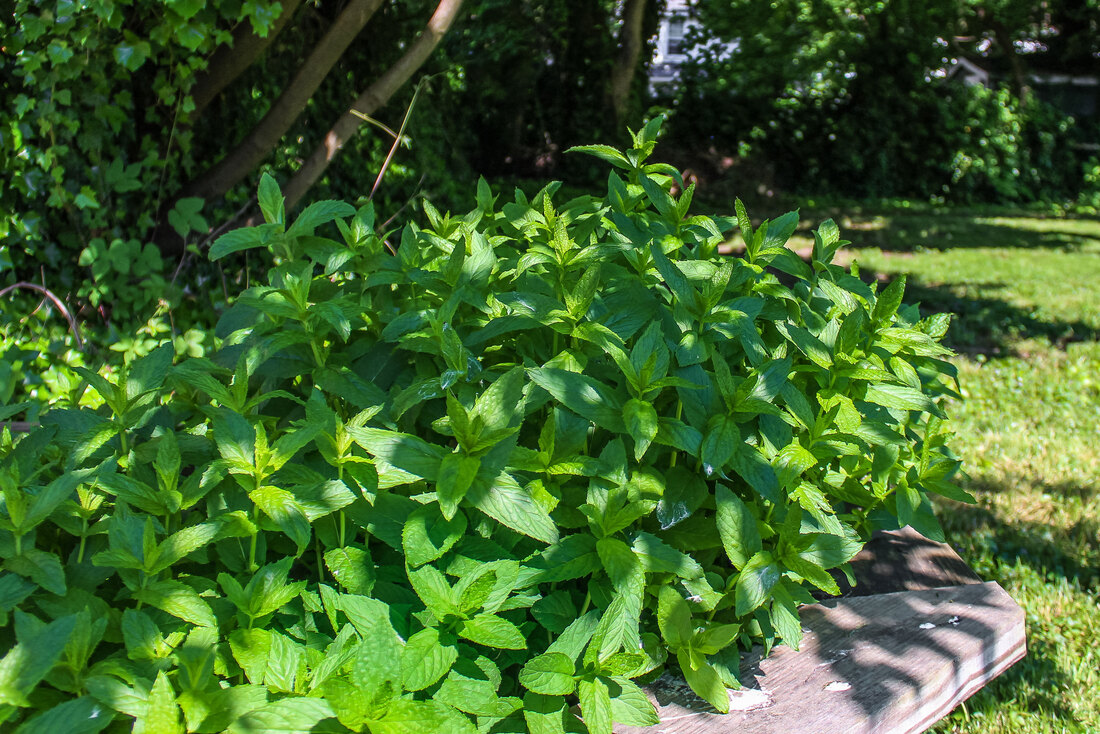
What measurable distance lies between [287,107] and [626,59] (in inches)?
325

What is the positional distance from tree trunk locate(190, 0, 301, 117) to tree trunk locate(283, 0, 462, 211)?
0.51 meters

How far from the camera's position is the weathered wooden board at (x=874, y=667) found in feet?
4.67

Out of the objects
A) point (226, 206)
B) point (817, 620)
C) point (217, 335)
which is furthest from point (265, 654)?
point (226, 206)

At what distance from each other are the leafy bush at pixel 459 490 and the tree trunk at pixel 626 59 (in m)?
10.3

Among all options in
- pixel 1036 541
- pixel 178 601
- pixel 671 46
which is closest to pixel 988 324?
pixel 1036 541

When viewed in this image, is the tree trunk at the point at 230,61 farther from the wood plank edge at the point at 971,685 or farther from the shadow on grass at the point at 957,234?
the shadow on grass at the point at 957,234

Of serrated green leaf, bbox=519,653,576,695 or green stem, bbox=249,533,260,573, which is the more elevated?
green stem, bbox=249,533,260,573

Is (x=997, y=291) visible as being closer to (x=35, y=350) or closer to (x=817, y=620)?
(x=817, y=620)

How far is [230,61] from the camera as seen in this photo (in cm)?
418

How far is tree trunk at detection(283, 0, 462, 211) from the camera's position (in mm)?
4238

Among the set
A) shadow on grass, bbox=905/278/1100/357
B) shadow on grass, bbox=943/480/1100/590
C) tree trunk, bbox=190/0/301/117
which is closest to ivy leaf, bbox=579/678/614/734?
shadow on grass, bbox=943/480/1100/590

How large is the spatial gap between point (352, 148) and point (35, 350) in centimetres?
260

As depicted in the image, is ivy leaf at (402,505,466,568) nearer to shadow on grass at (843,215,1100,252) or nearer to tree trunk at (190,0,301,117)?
tree trunk at (190,0,301,117)

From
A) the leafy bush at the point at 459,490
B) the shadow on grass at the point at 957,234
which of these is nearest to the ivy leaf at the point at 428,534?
the leafy bush at the point at 459,490
